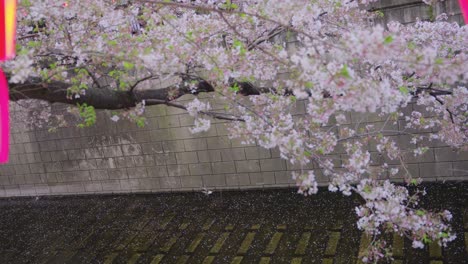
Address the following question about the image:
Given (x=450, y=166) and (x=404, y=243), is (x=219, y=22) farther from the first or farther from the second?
(x=450, y=166)

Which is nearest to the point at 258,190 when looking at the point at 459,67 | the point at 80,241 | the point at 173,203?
the point at 173,203

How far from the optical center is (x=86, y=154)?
7895 mm

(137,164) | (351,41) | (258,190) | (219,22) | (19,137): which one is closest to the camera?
(351,41)

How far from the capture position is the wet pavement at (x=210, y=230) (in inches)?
191

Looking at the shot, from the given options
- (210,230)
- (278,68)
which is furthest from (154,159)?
(278,68)

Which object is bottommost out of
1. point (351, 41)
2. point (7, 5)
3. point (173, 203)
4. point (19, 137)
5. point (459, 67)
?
point (173, 203)

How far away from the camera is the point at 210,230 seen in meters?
5.84

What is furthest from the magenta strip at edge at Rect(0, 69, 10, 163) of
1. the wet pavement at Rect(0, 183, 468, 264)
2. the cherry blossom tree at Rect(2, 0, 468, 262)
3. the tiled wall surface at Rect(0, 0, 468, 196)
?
the tiled wall surface at Rect(0, 0, 468, 196)

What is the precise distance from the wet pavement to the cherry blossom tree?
0.81 meters

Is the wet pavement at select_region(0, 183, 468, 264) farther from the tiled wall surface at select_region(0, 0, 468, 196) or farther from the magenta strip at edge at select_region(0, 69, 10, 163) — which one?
the magenta strip at edge at select_region(0, 69, 10, 163)

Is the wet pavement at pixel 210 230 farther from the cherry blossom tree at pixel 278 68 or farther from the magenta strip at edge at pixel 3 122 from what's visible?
the magenta strip at edge at pixel 3 122

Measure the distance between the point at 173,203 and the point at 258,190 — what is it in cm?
151

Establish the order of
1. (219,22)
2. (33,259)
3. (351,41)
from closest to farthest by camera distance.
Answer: (351,41) → (219,22) → (33,259)

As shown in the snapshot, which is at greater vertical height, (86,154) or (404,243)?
(86,154)
